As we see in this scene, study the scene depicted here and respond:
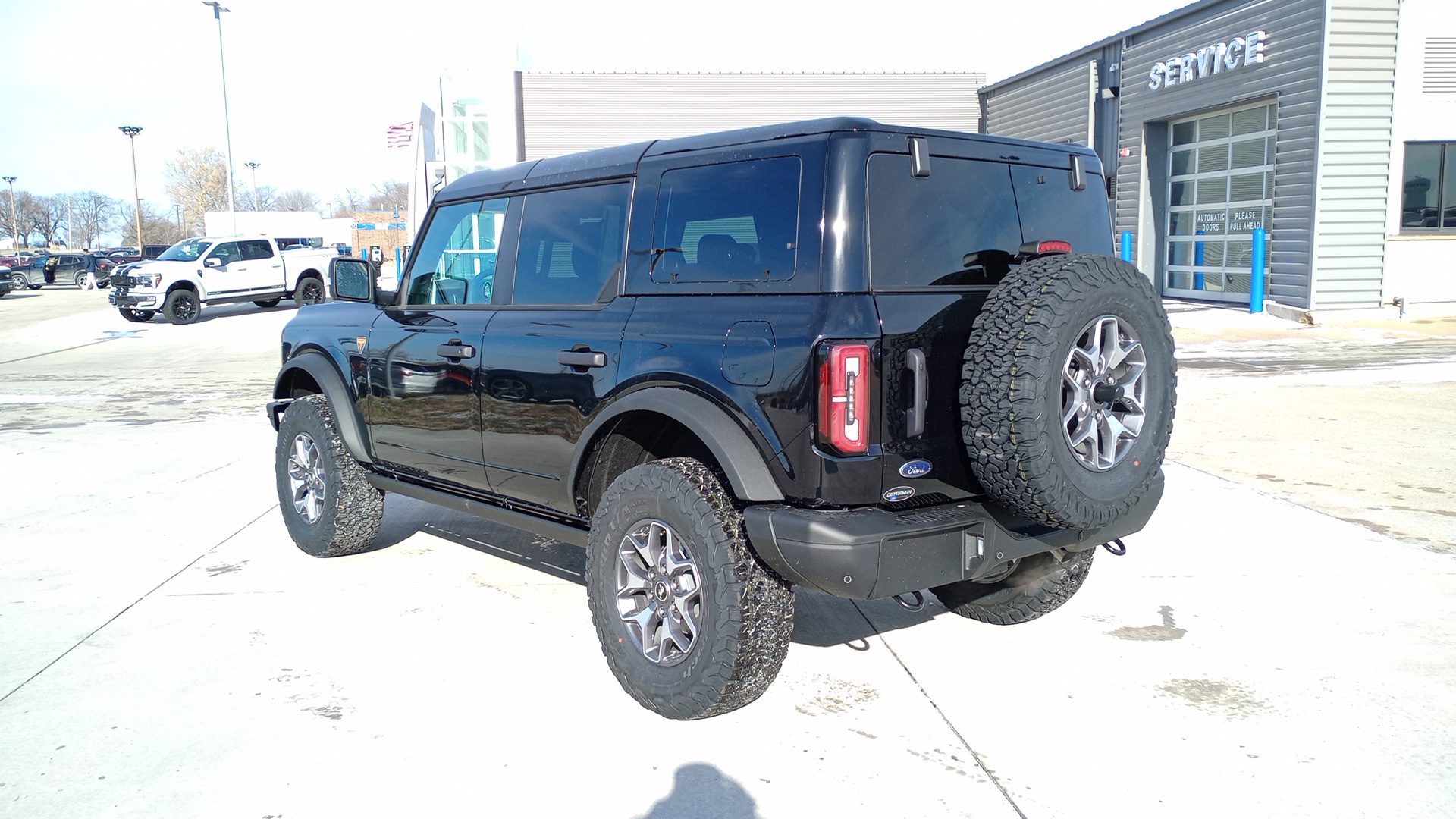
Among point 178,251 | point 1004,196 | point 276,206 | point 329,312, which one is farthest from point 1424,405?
point 276,206

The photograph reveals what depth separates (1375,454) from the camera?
7906 millimetres

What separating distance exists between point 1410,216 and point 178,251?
84.2 ft

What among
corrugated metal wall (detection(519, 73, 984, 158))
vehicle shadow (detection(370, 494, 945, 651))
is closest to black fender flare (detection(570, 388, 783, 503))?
vehicle shadow (detection(370, 494, 945, 651))

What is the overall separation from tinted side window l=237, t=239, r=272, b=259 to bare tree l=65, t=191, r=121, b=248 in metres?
123

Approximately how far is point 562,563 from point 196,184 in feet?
390

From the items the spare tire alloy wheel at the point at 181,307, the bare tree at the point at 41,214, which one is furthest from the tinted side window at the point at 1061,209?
the bare tree at the point at 41,214

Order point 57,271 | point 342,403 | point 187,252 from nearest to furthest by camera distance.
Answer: point 342,403
point 187,252
point 57,271

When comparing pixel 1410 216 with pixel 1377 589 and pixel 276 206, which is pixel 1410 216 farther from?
pixel 276 206

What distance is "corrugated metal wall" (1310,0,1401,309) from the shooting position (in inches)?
680

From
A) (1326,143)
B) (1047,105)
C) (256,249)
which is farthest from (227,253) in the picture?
→ (1326,143)

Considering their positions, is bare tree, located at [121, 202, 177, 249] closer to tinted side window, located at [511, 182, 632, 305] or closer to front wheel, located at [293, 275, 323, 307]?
front wheel, located at [293, 275, 323, 307]

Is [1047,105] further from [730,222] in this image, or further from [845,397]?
→ [845,397]

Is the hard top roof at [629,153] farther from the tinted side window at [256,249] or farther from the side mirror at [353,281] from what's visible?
the tinted side window at [256,249]

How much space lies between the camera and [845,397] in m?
3.19
